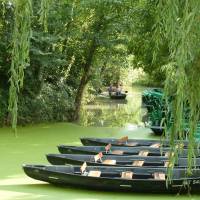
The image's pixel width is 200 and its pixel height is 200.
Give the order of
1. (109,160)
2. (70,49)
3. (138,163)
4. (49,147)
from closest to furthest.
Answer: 1. (138,163)
2. (109,160)
3. (49,147)
4. (70,49)

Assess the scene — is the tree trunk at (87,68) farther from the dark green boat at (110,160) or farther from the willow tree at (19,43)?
the willow tree at (19,43)

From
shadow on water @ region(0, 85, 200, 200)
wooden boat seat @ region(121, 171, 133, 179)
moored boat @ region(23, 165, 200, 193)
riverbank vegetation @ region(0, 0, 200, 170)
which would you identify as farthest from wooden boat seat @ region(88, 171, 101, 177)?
riverbank vegetation @ region(0, 0, 200, 170)

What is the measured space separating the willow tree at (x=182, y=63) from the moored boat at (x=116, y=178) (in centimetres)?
346

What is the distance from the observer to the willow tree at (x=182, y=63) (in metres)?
2.37

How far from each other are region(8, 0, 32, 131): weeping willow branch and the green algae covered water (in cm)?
349

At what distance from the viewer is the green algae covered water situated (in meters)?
6.09

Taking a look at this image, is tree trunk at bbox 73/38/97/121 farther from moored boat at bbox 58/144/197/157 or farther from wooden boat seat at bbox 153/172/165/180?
wooden boat seat at bbox 153/172/165/180

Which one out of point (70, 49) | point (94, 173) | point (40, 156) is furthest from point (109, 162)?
point (70, 49)

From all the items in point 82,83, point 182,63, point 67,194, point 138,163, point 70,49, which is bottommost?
point 67,194

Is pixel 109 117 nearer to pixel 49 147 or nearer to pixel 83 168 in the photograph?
pixel 49 147

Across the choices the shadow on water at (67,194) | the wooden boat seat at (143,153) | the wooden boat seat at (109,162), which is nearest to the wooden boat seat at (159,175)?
the shadow on water at (67,194)

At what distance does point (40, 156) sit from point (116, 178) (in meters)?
2.82

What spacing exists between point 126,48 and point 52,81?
2187mm

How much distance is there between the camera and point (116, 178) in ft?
20.0
